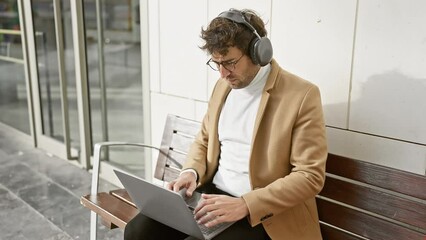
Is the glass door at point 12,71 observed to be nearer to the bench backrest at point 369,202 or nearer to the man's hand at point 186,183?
the man's hand at point 186,183

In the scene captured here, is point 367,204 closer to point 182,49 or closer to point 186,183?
point 186,183

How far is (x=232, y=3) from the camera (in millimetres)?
2229

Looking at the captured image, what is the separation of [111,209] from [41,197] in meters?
1.53

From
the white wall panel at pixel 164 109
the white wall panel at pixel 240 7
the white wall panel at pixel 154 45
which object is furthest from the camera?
the white wall panel at pixel 154 45

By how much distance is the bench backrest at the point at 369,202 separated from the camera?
1.53 m

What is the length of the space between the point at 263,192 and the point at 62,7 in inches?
123

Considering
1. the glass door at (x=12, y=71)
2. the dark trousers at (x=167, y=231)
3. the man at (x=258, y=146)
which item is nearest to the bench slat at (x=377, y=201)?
the man at (x=258, y=146)

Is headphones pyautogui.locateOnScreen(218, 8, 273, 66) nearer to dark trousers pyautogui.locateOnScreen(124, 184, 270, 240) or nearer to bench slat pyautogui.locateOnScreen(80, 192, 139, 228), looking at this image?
dark trousers pyautogui.locateOnScreen(124, 184, 270, 240)

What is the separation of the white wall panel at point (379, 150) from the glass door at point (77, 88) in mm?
1522

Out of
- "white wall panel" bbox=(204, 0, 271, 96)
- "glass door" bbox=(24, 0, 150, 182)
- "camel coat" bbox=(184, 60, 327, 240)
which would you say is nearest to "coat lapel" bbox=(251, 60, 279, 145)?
"camel coat" bbox=(184, 60, 327, 240)

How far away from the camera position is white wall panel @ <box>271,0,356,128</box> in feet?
5.82

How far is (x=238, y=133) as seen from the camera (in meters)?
1.74

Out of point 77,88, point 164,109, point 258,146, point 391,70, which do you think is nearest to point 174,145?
point 164,109

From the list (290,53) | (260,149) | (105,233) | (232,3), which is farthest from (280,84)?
(105,233)
